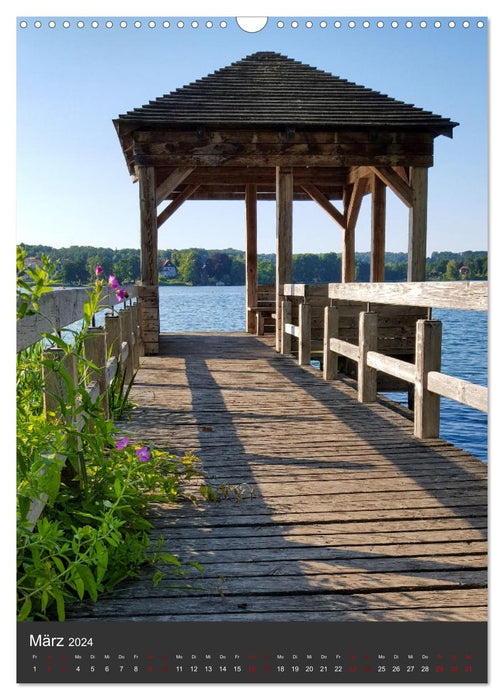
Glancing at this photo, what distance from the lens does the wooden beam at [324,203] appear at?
46.8ft

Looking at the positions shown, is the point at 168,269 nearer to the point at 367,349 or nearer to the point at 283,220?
the point at 283,220

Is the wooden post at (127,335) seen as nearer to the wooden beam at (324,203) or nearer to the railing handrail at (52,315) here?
the railing handrail at (52,315)

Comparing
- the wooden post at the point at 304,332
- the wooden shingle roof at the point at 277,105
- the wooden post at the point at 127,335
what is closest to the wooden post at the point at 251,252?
the wooden shingle roof at the point at 277,105

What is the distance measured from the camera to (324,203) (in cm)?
1442

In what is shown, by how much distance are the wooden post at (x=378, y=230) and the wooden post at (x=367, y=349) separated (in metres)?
7.22

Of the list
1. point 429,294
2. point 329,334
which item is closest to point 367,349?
point 329,334

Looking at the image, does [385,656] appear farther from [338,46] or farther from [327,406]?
[327,406]

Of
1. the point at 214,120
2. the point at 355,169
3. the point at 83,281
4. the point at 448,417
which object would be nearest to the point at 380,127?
the point at 214,120

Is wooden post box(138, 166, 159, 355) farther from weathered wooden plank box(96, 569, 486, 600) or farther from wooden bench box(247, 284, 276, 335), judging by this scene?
weathered wooden plank box(96, 569, 486, 600)

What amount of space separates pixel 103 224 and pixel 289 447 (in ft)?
7.14

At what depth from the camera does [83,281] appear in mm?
3326

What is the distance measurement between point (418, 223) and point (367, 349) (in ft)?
18.0

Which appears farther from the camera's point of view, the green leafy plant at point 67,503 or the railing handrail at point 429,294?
the railing handrail at point 429,294

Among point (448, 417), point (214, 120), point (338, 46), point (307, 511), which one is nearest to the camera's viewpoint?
point (338, 46)
